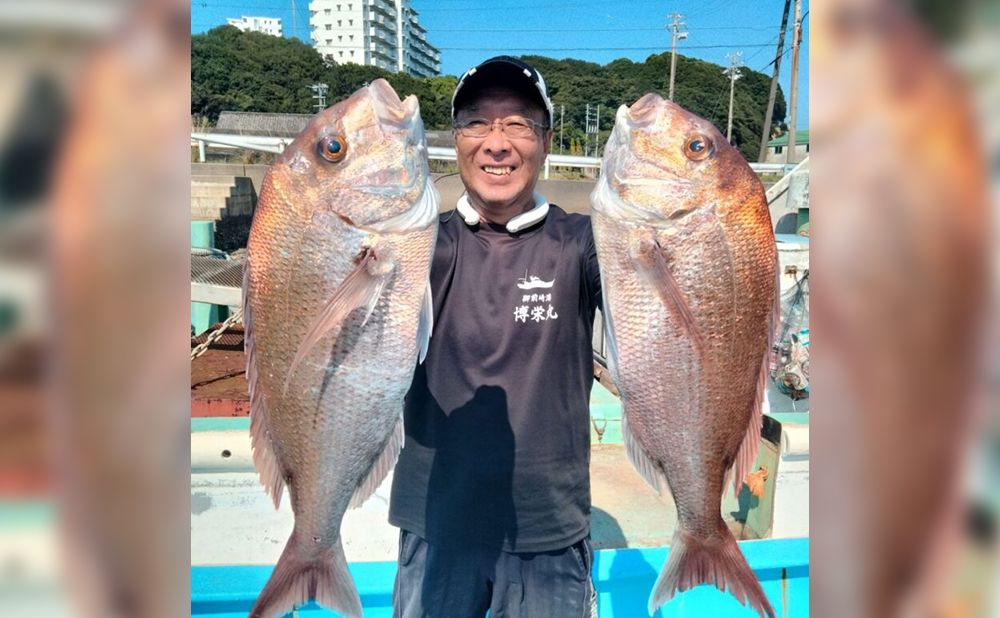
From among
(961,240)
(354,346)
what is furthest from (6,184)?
(354,346)

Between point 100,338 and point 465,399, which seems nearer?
point 100,338

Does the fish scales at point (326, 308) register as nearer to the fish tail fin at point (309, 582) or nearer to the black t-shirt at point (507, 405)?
the fish tail fin at point (309, 582)

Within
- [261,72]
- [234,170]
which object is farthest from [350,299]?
[261,72]

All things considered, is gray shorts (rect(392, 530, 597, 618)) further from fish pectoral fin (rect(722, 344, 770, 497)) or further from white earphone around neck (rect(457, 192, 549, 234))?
white earphone around neck (rect(457, 192, 549, 234))

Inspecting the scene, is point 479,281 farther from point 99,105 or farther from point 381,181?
point 99,105

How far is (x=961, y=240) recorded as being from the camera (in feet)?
1.48

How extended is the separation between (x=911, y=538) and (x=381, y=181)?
1367 millimetres

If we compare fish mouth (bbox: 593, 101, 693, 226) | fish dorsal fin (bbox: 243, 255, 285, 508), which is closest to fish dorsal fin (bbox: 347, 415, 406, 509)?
fish dorsal fin (bbox: 243, 255, 285, 508)

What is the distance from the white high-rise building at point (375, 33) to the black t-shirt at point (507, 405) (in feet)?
205

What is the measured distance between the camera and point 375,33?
214 feet

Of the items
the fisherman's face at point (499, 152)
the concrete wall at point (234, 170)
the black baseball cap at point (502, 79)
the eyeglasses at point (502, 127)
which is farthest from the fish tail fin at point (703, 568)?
the concrete wall at point (234, 170)

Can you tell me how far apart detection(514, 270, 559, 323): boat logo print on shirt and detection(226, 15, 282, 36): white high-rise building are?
143ft

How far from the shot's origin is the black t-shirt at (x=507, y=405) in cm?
208

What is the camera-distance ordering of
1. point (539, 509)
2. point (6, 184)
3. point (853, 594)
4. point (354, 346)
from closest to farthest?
point (6, 184)
point (853, 594)
point (354, 346)
point (539, 509)
